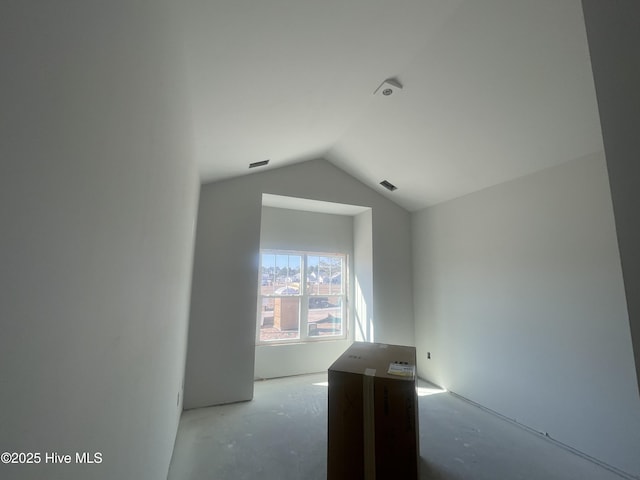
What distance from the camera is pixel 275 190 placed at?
3.70 meters

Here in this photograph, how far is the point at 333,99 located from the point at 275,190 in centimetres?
162

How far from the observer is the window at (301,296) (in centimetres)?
421

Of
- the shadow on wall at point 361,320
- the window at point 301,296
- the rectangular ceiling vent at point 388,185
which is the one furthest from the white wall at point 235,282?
the window at point 301,296

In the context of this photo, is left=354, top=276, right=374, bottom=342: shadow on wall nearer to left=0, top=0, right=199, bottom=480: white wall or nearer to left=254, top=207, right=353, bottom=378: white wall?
left=254, top=207, right=353, bottom=378: white wall

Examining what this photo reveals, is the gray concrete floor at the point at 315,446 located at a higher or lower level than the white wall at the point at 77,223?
lower

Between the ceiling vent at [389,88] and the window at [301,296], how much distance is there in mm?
2705

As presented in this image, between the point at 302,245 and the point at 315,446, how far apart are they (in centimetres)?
273

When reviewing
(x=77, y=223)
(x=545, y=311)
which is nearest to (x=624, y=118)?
(x=77, y=223)

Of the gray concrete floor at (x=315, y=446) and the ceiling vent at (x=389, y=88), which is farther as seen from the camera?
the ceiling vent at (x=389, y=88)

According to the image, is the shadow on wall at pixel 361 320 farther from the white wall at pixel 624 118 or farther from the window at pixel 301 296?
the white wall at pixel 624 118

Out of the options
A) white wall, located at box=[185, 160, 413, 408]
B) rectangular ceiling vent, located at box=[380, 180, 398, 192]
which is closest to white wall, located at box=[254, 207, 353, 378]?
white wall, located at box=[185, 160, 413, 408]

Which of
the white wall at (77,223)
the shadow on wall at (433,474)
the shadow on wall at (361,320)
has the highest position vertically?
the white wall at (77,223)

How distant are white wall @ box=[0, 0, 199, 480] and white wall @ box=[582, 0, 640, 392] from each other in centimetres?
137

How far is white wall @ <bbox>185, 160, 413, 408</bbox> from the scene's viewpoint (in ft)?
10.2
